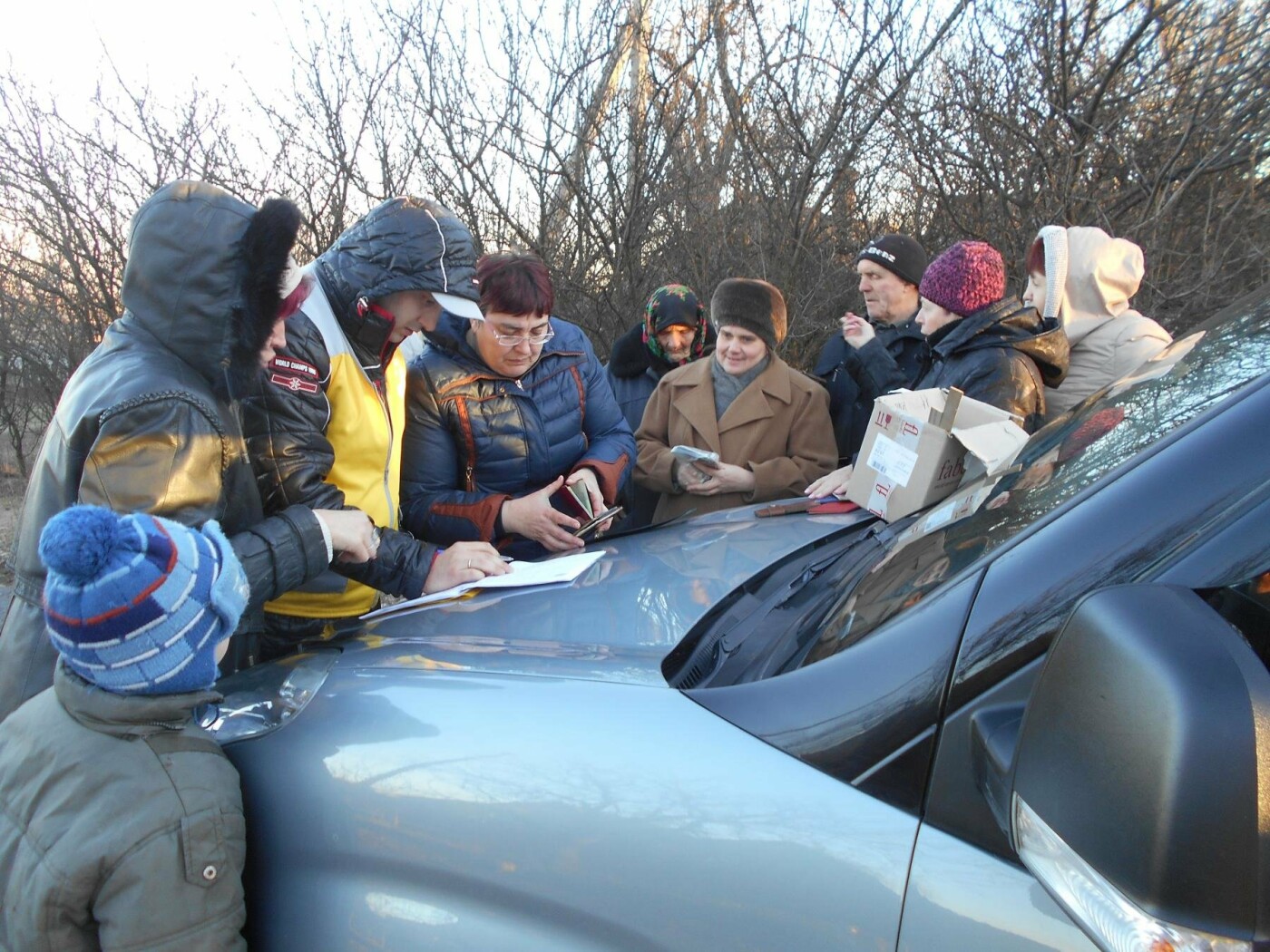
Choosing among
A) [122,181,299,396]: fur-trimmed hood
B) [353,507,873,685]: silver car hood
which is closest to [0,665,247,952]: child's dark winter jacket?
[353,507,873,685]: silver car hood

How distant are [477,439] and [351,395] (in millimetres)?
640

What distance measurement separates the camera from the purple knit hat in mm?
2979

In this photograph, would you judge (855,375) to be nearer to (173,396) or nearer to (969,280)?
(969,280)

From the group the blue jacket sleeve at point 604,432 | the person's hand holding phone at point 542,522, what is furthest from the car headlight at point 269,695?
the blue jacket sleeve at point 604,432

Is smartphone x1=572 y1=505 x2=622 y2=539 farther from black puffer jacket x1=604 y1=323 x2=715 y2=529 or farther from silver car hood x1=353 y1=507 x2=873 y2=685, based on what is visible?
black puffer jacket x1=604 y1=323 x2=715 y2=529

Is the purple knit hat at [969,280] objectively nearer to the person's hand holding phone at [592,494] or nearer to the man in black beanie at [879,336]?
the man in black beanie at [879,336]

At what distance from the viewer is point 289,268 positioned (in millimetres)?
1846

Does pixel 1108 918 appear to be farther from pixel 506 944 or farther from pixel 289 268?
pixel 289 268

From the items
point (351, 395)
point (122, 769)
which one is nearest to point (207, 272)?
point (351, 395)

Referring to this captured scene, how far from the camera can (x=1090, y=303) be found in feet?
10.1

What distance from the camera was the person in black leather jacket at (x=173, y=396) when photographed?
164 cm

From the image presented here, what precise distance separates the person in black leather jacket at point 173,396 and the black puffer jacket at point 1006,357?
2019 mm

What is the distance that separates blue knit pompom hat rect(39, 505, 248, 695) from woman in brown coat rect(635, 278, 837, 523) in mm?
2099

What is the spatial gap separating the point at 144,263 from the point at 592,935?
1.49 metres
